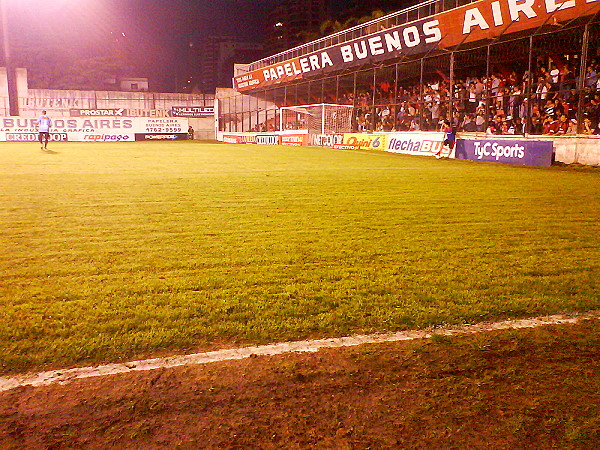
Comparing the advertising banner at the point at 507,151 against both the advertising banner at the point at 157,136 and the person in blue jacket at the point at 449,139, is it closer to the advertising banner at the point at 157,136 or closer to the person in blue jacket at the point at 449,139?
the person in blue jacket at the point at 449,139

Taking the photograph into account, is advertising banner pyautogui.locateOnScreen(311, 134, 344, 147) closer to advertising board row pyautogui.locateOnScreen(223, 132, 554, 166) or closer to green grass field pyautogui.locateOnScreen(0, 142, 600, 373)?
advertising board row pyautogui.locateOnScreen(223, 132, 554, 166)

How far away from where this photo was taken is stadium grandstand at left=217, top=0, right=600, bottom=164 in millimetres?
18266

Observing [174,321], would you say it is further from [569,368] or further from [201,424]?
[569,368]

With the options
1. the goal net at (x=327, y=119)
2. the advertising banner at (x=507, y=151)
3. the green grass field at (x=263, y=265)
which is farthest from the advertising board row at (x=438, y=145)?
the green grass field at (x=263, y=265)

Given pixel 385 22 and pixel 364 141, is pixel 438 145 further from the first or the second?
pixel 385 22

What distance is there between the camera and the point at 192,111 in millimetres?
55906

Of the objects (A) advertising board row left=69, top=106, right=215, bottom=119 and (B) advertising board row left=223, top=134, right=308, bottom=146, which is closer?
(B) advertising board row left=223, top=134, right=308, bottom=146

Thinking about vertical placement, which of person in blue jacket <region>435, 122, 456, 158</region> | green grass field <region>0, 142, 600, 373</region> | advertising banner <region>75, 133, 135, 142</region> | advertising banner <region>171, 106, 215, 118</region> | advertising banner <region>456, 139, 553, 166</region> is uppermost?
advertising banner <region>171, 106, 215, 118</region>

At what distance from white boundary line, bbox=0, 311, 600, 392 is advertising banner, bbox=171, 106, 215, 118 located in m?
53.9

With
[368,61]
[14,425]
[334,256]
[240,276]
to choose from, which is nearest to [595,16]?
[368,61]

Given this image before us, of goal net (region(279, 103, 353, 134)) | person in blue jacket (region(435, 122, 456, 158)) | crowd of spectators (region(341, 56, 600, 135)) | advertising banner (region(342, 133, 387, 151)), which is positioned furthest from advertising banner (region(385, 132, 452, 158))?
goal net (region(279, 103, 353, 134))

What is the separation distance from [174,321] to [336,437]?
1.61m

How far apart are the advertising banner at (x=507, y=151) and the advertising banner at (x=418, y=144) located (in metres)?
0.74

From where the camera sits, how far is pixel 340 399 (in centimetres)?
253
